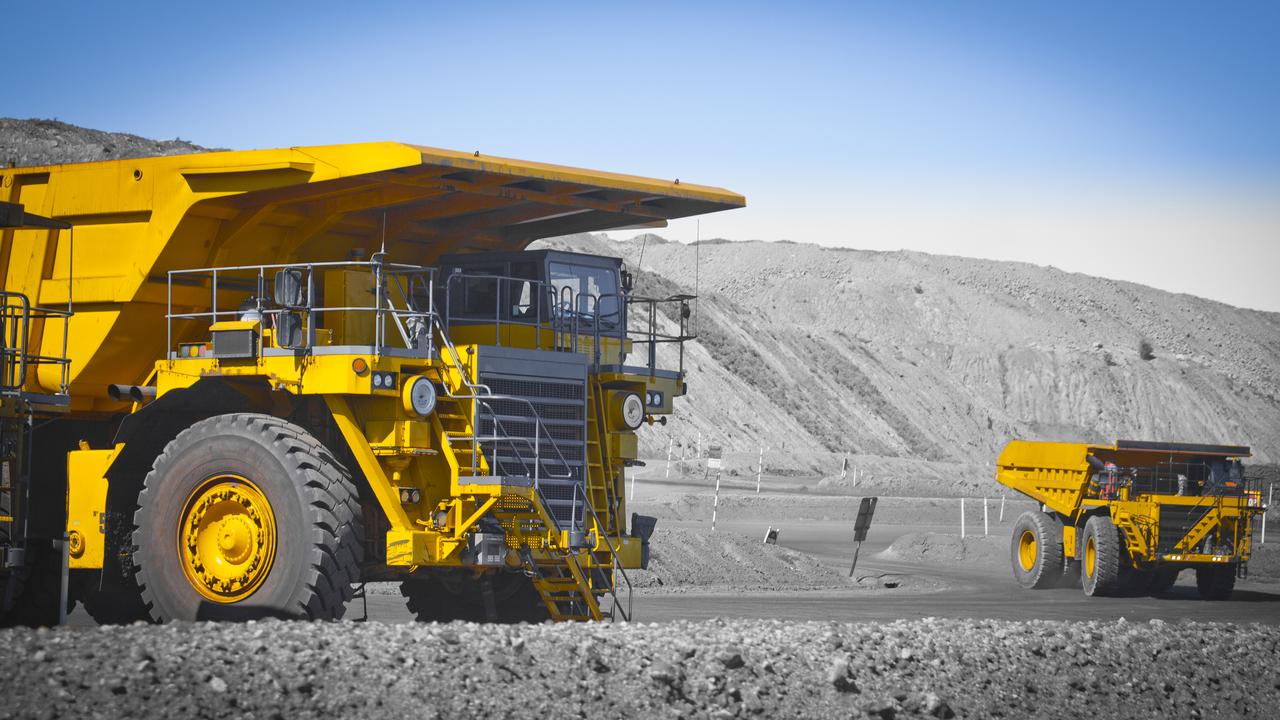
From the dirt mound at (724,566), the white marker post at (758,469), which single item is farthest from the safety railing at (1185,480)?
the white marker post at (758,469)

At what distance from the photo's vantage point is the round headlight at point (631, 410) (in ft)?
50.4

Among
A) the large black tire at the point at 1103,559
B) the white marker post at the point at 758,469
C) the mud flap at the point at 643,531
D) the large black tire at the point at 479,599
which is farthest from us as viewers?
the white marker post at the point at 758,469

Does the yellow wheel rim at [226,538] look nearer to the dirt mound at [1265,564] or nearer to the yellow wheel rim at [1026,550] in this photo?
the yellow wheel rim at [1026,550]

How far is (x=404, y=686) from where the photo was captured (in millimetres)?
9625

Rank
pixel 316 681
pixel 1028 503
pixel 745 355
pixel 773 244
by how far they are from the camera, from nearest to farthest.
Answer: pixel 316 681, pixel 1028 503, pixel 745 355, pixel 773 244

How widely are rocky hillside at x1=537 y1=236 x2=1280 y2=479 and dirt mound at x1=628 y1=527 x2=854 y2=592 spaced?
41.2 metres

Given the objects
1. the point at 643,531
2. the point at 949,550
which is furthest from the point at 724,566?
the point at 643,531

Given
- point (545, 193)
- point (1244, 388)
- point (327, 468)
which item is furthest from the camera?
point (1244, 388)

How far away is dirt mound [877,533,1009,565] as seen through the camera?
3697cm

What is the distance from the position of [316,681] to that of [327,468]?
365cm

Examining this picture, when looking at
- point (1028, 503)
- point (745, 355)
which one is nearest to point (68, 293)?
point (1028, 503)

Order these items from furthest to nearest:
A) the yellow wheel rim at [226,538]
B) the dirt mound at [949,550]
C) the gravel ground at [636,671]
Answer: the dirt mound at [949,550]
the yellow wheel rim at [226,538]
the gravel ground at [636,671]

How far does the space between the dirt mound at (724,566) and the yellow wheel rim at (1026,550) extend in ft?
10.7

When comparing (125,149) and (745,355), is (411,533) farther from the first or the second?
(745,355)
